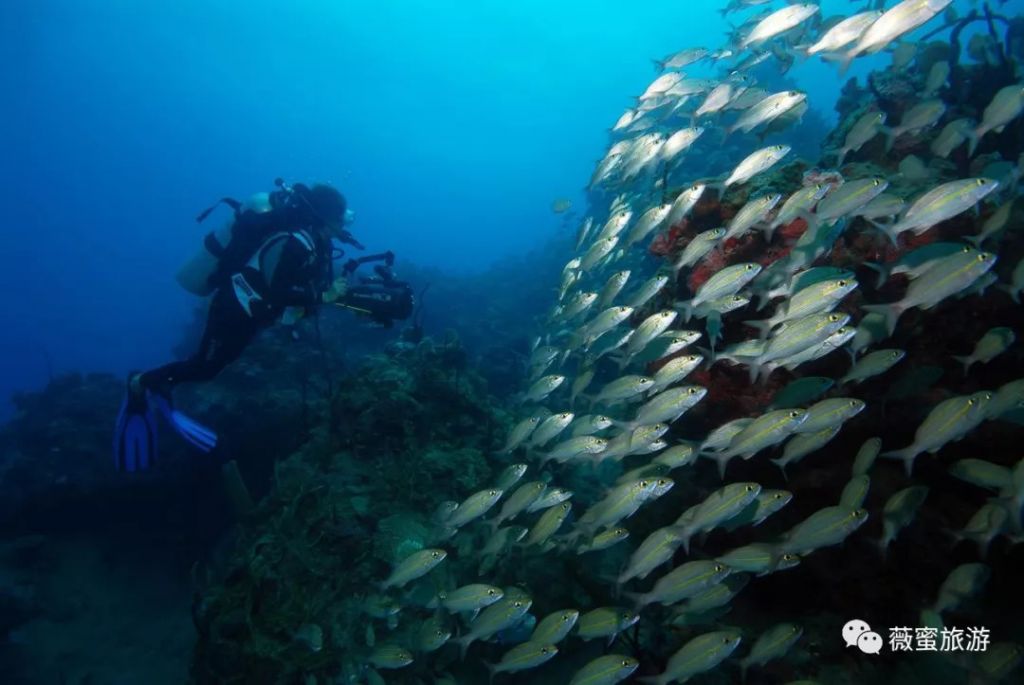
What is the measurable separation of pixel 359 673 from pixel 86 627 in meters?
8.47

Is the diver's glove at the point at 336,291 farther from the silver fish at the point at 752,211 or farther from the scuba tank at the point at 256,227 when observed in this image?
the silver fish at the point at 752,211

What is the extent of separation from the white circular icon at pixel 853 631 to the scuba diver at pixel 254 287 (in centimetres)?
634

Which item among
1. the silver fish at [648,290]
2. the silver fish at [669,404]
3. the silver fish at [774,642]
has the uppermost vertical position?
the silver fish at [648,290]

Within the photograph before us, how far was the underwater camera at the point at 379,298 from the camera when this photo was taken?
7484 millimetres

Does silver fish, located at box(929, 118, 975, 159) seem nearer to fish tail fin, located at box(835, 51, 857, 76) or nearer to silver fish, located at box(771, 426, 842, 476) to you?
fish tail fin, located at box(835, 51, 857, 76)

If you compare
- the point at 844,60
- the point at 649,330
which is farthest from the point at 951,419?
the point at 844,60

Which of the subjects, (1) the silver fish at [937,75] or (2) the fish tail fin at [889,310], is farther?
(1) the silver fish at [937,75]

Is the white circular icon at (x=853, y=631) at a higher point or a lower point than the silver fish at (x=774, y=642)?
lower

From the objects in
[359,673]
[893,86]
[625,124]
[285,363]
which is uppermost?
[285,363]

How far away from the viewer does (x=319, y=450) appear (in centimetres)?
775

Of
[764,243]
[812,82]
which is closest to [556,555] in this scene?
[764,243]

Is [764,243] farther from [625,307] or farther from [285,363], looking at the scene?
[285,363]

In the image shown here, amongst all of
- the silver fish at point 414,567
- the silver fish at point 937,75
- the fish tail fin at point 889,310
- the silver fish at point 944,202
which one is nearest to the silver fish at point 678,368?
the fish tail fin at point 889,310

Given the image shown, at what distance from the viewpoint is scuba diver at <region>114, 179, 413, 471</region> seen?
24.4 ft
